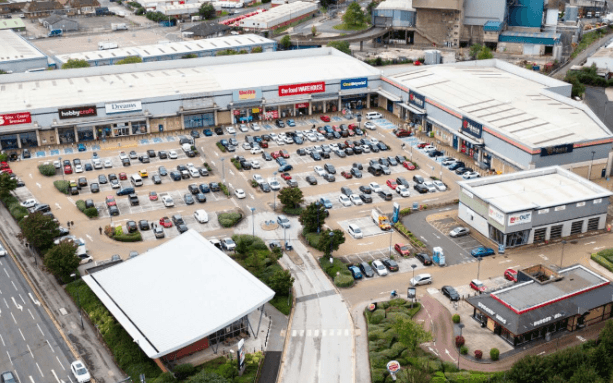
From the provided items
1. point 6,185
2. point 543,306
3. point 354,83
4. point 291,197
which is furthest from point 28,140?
point 543,306

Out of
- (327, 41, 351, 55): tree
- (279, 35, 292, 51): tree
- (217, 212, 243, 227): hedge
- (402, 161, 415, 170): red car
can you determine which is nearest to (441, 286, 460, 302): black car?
(217, 212, 243, 227): hedge

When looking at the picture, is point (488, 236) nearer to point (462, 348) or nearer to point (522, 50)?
point (462, 348)

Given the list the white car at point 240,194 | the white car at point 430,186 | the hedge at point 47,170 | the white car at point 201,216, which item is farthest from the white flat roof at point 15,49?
the white car at point 430,186

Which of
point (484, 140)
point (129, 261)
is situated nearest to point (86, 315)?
point (129, 261)

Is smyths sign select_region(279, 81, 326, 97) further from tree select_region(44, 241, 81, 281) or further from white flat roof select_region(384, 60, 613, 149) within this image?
tree select_region(44, 241, 81, 281)

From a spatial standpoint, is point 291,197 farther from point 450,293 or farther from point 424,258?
point 450,293
